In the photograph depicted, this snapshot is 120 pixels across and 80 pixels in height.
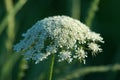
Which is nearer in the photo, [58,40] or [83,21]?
[58,40]

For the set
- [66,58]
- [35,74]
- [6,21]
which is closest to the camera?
[66,58]

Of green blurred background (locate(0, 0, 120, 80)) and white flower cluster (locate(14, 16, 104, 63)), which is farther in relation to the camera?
green blurred background (locate(0, 0, 120, 80))

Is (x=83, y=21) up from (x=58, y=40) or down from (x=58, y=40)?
up

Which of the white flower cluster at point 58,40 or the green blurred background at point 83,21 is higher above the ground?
the green blurred background at point 83,21

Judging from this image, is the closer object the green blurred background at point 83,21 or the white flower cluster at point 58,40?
the white flower cluster at point 58,40

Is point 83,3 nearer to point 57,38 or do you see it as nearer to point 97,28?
point 97,28

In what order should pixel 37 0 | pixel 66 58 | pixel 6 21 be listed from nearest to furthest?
1. pixel 66 58
2. pixel 6 21
3. pixel 37 0

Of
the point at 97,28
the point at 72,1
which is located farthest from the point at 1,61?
the point at 97,28

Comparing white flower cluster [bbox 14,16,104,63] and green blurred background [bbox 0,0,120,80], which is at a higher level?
green blurred background [bbox 0,0,120,80]
